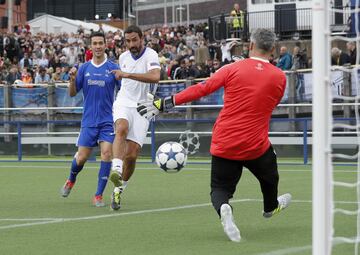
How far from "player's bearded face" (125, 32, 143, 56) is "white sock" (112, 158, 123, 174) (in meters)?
1.43

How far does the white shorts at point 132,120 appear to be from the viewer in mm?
13234

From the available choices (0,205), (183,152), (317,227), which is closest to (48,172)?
(0,205)

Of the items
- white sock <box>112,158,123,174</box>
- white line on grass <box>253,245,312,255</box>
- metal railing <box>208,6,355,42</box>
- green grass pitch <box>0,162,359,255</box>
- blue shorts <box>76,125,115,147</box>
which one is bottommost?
white line on grass <box>253,245,312,255</box>

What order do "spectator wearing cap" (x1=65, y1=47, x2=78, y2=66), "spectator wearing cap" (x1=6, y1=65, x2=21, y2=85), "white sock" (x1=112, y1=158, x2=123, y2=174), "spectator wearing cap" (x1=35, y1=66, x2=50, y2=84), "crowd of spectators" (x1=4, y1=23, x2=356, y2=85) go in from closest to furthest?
"white sock" (x1=112, y1=158, x2=123, y2=174) → "crowd of spectators" (x1=4, y1=23, x2=356, y2=85) → "spectator wearing cap" (x1=35, y1=66, x2=50, y2=84) → "spectator wearing cap" (x1=6, y1=65, x2=21, y2=85) → "spectator wearing cap" (x1=65, y1=47, x2=78, y2=66)

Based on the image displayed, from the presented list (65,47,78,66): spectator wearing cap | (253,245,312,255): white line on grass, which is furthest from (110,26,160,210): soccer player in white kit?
(65,47,78,66): spectator wearing cap

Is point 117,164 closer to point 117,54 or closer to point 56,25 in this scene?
point 117,54

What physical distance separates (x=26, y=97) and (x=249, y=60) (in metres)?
20.3

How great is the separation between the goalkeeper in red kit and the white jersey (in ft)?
11.0

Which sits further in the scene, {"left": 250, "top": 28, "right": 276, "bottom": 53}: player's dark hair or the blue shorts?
the blue shorts

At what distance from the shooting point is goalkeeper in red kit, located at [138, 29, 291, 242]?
969cm

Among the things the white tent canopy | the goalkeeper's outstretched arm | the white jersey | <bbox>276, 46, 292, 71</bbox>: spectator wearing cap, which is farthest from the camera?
the white tent canopy

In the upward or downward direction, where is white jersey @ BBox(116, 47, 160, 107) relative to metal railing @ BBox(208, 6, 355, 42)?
downward

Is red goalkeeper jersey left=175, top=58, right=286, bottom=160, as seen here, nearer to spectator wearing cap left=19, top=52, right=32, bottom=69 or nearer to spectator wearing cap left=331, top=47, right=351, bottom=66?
spectator wearing cap left=331, top=47, right=351, bottom=66

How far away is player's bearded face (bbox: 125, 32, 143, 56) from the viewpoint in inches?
512
